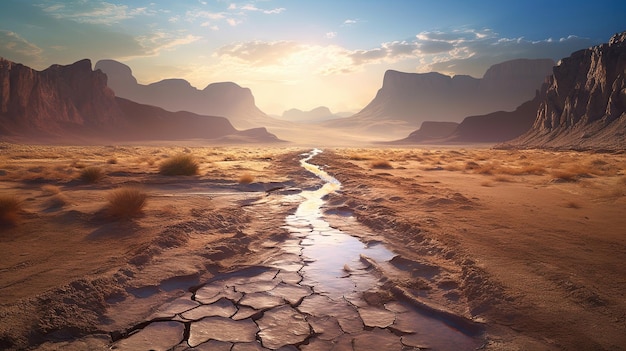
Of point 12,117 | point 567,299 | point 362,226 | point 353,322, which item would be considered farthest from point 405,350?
point 12,117

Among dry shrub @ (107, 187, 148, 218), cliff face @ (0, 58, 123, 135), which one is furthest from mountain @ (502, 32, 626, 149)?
cliff face @ (0, 58, 123, 135)

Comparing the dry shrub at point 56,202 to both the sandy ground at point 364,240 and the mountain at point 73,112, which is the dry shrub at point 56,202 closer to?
the sandy ground at point 364,240

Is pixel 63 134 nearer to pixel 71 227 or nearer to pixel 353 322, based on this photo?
pixel 71 227

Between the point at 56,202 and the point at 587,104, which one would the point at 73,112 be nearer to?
the point at 56,202

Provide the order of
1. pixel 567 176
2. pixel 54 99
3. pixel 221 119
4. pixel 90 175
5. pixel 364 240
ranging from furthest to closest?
pixel 221 119 → pixel 54 99 → pixel 567 176 → pixel 90 175 → pixel 364 240

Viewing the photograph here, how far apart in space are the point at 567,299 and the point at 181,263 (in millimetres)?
5642

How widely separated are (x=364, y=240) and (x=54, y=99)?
102m

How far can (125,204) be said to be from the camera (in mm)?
A: 7918

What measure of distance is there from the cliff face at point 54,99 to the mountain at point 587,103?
347 feet

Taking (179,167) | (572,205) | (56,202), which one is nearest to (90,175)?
(179,167)

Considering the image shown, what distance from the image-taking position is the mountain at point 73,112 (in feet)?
235

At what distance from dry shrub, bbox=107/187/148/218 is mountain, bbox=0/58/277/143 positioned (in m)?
79.1

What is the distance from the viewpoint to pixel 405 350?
3391 millimetres

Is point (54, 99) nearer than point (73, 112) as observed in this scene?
Yes
